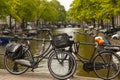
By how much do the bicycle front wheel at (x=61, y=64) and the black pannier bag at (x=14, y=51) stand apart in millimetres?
905

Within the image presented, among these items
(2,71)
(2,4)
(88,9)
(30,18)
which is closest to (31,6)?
(30,18)

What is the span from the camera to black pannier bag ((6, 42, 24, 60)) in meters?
9.81

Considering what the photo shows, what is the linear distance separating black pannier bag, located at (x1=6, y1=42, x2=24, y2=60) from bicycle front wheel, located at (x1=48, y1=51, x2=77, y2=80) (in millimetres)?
905

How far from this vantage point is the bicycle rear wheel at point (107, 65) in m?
9.26

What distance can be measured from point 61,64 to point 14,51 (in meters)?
1.28

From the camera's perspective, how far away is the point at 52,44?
9562mm

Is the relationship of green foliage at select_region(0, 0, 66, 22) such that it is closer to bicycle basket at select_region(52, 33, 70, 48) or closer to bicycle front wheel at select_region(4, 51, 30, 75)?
bicycle front wheel at select_region(4, 51, 30, 75)

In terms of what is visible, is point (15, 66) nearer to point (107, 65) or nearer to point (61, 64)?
point (61, 64)

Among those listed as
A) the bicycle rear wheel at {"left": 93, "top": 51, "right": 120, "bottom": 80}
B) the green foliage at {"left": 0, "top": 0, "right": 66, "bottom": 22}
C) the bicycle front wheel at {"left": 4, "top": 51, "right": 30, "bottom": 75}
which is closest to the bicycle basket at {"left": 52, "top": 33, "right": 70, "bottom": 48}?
the bicycle rear wheel at {"left": 93, "top": 51, "right": 120, "bottom": 80}

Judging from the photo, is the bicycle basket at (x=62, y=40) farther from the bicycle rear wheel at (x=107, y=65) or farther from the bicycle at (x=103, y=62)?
the bicycle rear wheel at (x=107, y=65)

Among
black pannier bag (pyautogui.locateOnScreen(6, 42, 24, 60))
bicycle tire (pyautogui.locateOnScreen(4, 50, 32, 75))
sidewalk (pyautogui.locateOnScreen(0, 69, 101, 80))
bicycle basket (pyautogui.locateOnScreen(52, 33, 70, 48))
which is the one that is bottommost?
sidewalk (pyautogui.locateOnScreen(0, 69, 101, 80))

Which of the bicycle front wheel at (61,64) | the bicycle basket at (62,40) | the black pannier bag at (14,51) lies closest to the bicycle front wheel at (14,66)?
the black pannier bag at (14,51)

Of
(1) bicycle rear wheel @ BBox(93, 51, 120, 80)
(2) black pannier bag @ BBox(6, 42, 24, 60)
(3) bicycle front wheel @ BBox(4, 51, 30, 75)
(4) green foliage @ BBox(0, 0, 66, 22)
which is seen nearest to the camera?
(1) bicycle rear wheel @ BBox(93, 51, 120, 80)

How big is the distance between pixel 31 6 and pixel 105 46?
69.6 metres
